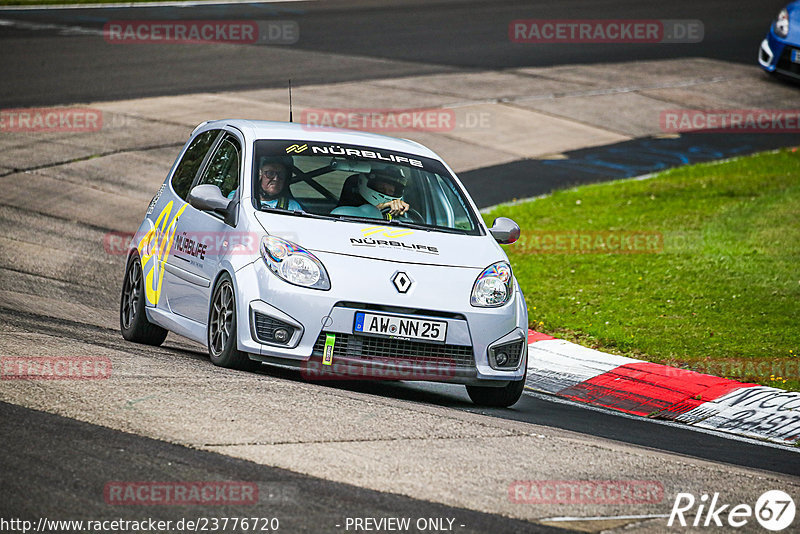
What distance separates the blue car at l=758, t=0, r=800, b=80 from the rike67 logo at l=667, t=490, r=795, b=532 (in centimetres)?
1726

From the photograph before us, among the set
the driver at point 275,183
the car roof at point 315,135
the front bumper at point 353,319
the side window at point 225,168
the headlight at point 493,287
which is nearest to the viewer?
the front bumper at point 353,319

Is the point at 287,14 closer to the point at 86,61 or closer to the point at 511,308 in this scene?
the point at 86,61

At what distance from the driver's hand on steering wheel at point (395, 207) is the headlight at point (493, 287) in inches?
33.2

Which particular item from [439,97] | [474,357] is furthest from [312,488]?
[439,97]

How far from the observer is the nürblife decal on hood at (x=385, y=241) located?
7686 mm

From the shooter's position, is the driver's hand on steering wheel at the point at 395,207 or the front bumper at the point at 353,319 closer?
the front bumper at the point at 353,319

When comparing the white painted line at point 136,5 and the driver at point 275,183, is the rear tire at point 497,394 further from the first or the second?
the white painted line at point 136,5

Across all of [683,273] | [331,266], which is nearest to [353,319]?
[331,266]

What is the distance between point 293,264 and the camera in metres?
7.46

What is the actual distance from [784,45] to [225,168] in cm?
1589

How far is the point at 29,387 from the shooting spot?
6.44 metres

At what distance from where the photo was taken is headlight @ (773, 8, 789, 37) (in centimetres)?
2152

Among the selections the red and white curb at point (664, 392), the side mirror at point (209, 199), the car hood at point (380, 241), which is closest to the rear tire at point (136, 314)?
the side mirror at point (209, 199)

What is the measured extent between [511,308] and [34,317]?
3.74 m
